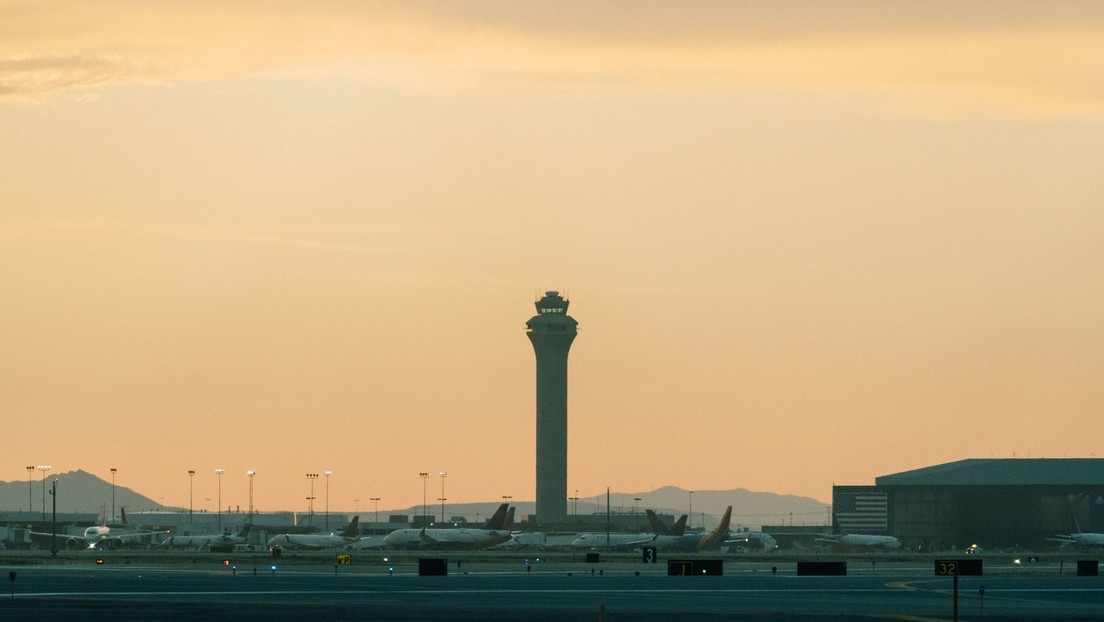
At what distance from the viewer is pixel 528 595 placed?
92062mm

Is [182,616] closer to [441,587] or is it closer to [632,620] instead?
[632,620]

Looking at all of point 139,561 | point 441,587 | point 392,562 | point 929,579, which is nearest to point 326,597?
point 441,587

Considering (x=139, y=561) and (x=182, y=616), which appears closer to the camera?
(x=182, y=616)

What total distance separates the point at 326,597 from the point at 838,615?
1153 inches

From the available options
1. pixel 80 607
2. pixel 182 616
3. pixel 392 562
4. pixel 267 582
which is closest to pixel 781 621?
Answer: pixel 182 616

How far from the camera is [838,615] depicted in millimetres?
76312

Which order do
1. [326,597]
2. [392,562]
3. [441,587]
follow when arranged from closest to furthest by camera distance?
[326,597]
[441,587]
[392,562]


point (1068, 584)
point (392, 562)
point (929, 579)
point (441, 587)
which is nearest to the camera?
point (441, 587)

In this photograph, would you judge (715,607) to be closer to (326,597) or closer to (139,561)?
(326,597)

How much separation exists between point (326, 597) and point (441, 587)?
43.6ft

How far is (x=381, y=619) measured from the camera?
7000cm

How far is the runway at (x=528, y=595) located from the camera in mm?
74375

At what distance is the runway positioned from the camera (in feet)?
244

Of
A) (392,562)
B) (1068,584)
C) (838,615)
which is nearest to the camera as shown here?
(838,615)
